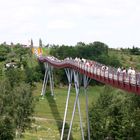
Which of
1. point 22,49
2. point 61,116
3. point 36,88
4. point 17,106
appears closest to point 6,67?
point 36,88

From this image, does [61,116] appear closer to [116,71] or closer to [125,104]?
[125,104]

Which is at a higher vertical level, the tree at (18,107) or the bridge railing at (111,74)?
the bridge railing at (111,74)

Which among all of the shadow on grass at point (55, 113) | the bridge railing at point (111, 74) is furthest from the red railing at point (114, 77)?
the shadow on grass at point (55, 113)

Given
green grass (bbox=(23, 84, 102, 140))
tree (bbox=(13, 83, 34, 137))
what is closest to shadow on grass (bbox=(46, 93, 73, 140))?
green grass (bbox=(23, 84, 102, 140))

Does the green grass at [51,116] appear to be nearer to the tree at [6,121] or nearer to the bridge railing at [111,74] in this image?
the tree at [6,121]

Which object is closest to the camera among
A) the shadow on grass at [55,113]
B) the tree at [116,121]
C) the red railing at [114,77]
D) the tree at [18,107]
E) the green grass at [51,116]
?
the red railing at [114,77]

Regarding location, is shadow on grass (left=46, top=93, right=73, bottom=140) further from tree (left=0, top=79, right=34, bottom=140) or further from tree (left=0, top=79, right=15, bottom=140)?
tree (left=0, top=79, right=15, bottom=140)

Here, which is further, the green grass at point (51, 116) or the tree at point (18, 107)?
the green grass at point (51, 116)

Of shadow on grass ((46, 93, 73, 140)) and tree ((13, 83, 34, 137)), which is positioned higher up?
tree ((13, 83, 34, 137))

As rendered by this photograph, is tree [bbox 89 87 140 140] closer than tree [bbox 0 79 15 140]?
No
